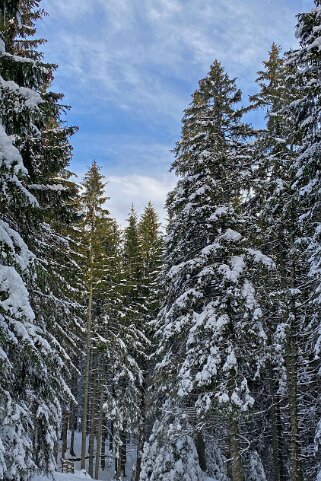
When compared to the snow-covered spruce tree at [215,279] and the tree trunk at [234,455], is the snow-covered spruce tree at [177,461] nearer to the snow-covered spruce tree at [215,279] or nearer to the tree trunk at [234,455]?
the snow-covered spruce tree at [215,279]

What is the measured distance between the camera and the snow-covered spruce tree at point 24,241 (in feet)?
24.8

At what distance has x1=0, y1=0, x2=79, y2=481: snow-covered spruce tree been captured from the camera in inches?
297

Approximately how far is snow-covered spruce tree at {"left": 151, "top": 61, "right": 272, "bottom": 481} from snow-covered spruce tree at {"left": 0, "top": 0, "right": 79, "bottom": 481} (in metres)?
4.13

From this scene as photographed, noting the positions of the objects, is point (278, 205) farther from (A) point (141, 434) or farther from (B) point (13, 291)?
(A) point (141, 434)

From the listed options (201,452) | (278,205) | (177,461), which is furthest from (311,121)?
(201,452)

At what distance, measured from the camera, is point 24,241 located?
420 inches

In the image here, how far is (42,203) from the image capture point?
1192 cm

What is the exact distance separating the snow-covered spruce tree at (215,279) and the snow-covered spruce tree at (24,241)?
413cm

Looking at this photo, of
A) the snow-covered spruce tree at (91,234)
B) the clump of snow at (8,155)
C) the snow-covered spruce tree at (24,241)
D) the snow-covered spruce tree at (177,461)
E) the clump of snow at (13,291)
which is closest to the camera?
the clump of snow at (8,155)

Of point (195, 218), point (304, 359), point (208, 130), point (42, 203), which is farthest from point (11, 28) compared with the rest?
point (304, 359)

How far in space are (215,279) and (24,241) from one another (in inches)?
245

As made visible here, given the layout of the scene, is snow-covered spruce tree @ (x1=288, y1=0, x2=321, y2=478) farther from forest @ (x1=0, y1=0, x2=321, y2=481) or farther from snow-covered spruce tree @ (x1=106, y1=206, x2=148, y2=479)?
snow-covered spruce tree @ (x1=106, y1=206, x2=148, y2=479)

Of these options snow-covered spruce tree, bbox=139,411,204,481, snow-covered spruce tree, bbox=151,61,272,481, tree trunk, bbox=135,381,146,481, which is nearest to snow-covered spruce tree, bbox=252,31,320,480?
snow-covered spruce tree, bbox=151,61,272,481

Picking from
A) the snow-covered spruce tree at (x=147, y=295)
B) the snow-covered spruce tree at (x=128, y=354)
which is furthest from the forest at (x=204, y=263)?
the snow-covered spruce tree at (x=147, y=295)
